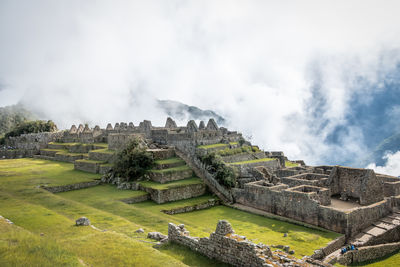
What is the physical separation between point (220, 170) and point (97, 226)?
43.2ft

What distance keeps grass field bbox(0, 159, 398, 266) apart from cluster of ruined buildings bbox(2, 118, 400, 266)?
4.21ft

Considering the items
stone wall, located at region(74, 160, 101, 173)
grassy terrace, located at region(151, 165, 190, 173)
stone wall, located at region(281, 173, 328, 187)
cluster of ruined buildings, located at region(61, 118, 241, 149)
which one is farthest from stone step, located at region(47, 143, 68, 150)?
stone wall, located at region(281, 173, 328, 187)

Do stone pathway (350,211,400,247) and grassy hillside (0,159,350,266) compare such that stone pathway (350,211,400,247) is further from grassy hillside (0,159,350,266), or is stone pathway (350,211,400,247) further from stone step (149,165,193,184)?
stone step (149,165,193,184)

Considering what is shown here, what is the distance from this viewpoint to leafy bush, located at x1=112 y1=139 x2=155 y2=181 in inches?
A: 1100

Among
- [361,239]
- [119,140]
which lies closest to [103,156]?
[119,140]

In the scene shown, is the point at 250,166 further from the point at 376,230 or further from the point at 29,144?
the point at 29,144

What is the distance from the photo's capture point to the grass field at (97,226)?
8500 millimetres

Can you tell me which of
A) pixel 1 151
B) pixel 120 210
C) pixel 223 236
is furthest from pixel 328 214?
pixel 1 151

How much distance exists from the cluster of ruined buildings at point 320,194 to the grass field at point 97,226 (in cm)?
128

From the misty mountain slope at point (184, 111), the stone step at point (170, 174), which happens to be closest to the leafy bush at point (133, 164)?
the stone step at point (170, 174)

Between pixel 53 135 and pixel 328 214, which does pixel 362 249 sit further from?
pixel 53 135

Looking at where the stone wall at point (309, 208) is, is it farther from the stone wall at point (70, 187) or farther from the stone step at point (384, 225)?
the stone wall at point (70, 187)

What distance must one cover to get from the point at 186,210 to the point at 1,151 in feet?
150

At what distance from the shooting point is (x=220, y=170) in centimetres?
2648
